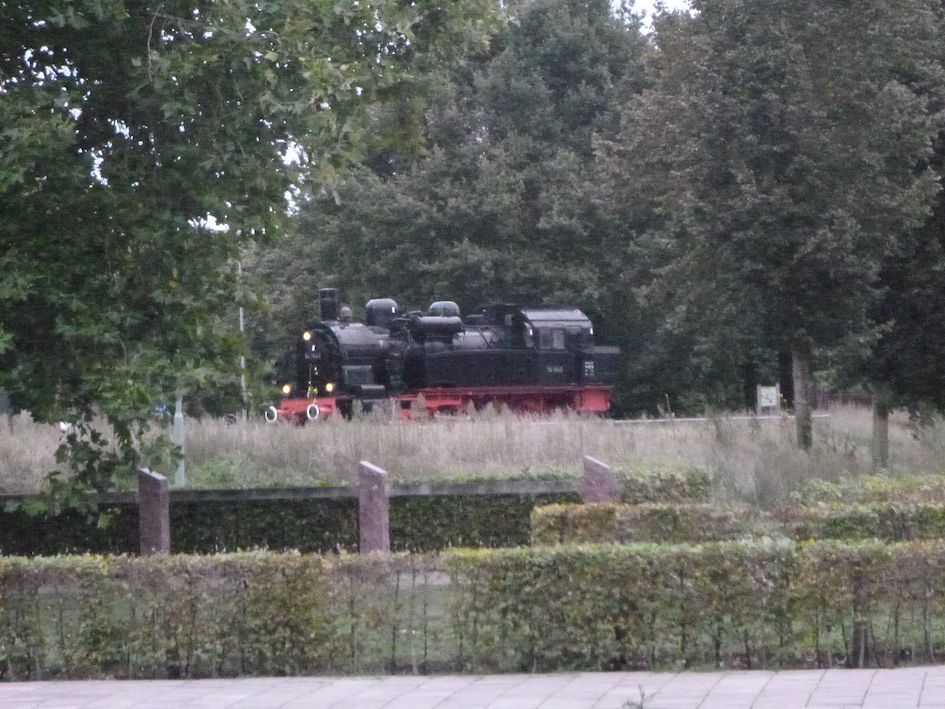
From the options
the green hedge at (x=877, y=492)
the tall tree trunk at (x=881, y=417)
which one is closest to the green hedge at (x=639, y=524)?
the green hedge at (x=877, y=492)

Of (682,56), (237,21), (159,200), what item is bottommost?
(159,200)

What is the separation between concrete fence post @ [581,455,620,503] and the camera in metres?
14.6

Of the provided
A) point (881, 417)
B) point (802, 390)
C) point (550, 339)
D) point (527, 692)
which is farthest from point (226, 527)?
point (550, 339)

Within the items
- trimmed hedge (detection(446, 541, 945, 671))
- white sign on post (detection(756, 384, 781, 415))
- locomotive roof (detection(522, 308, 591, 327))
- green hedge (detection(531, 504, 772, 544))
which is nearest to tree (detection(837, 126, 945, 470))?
white sign on post (detection(756, 384, 781, 415))

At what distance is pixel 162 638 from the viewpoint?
9.42m

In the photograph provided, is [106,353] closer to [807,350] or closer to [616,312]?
[807,350]

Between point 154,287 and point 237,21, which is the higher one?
point 237,21

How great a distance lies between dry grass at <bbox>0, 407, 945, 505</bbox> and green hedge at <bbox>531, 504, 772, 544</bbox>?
420cm

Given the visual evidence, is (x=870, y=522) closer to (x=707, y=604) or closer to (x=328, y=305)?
(x=707, y=604)

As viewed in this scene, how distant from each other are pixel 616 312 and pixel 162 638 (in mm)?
36599

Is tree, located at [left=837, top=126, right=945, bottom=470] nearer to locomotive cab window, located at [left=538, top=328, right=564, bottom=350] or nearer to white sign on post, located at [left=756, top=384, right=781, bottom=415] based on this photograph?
white sign on post, located at [left=756, top=384, right=781, bottom=415]

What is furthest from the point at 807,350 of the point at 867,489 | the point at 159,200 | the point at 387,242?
the point at 387,242

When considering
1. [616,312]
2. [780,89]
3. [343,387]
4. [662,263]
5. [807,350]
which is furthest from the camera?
[616,312]

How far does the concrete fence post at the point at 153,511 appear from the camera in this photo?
46.6 ft
